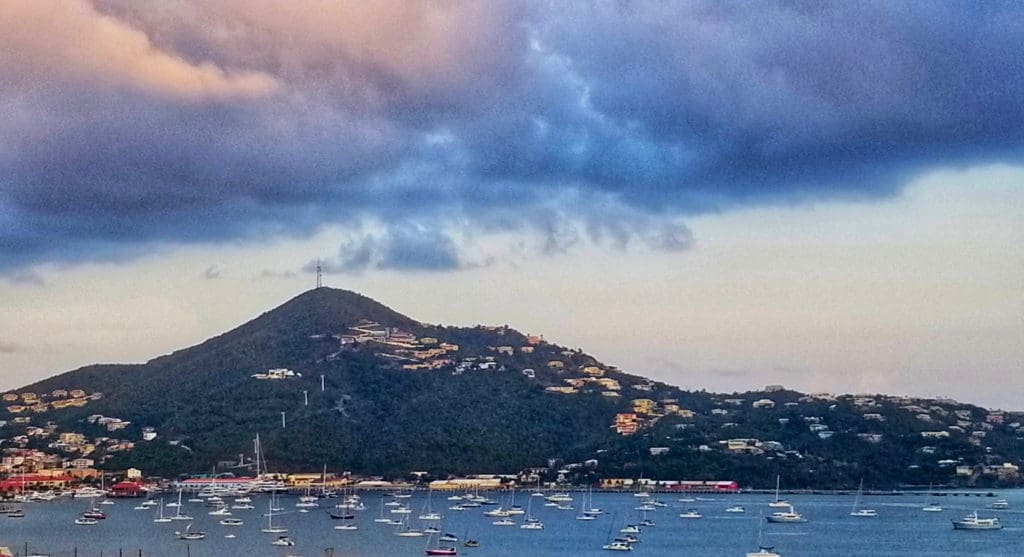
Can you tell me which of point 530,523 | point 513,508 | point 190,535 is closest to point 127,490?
point 513,508

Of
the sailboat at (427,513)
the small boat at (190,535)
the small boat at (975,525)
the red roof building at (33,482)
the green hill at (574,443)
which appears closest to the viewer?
the small boat at (190,535)

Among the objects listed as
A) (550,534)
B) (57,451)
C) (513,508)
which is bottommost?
(550,534)

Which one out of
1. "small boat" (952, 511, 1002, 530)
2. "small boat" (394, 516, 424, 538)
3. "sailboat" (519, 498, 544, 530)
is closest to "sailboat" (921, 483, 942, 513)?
"small boat" (952, 511, 1002, 530)

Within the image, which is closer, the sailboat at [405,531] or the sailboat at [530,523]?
the sailboat at [405,531]

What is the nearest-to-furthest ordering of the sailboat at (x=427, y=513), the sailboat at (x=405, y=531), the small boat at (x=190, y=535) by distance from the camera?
the small boat at (x=190, y=535) → the sailboat at (x=405, y=531) → the sailboat at (x=427, y=513)

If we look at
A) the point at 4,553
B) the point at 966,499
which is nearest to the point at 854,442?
the point at 966,499

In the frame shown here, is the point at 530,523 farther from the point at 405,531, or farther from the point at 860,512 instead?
the point at 860,512

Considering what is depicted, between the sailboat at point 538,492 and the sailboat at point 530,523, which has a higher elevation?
the sailboat at point 538,492

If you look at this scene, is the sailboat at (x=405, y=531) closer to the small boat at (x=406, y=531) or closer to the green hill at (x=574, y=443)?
the small boat at (x=406, y=531)

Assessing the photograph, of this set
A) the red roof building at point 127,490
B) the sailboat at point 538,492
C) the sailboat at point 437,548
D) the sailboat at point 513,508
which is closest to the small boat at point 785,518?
the sailboat at point 513,508

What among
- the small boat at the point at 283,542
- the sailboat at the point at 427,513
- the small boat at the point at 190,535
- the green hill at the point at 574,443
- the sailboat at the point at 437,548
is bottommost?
the small boat at the point at 190,535
